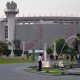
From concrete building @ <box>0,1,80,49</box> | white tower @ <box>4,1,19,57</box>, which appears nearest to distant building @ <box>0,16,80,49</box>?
concrete building @ <box>0,1,80,49</box>

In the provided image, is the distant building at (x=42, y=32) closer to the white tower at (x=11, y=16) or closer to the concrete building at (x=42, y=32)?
the concrete building at (x=42, y=32)

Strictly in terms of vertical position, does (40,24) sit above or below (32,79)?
above

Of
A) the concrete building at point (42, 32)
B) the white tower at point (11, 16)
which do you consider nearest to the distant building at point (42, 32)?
the concrete building at point (42, 32)

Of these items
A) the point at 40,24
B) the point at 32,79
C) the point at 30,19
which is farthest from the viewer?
the point at 30,19

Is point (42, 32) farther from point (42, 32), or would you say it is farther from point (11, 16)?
point (11, 16)

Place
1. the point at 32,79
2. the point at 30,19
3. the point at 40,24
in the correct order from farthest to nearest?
the point at 30,19, the point at 40,24, the point at 32,79

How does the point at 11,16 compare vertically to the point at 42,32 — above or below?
above

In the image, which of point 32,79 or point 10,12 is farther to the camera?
point 10,12

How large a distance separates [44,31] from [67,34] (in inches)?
484

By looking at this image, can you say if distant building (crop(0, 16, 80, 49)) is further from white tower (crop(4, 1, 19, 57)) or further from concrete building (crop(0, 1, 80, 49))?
white tower (crop(4, 1, 19, 57))

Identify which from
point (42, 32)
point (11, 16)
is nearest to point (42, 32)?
point (42, 32)

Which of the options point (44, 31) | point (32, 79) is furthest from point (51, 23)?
point (32, 79)

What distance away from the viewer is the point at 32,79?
61.9ft

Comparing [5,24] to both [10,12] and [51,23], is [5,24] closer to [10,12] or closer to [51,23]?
[10,12]
